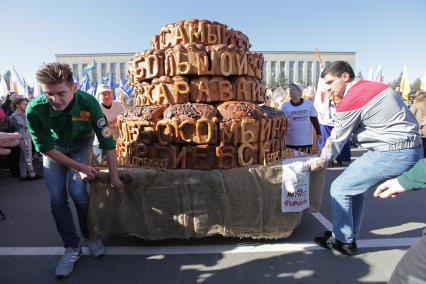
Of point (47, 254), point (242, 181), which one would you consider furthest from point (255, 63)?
point (47, 254)

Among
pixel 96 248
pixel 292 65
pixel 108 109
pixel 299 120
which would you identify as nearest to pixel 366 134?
pixel 299 120

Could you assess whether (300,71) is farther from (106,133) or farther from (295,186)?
(106,133)

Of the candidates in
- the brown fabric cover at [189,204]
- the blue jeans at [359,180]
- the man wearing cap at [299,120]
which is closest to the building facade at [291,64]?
the man wearing cap at [299,120]

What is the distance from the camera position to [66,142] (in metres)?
2.88

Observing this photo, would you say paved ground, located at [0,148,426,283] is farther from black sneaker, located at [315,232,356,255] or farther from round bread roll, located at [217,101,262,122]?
round bread roll, located at [217,101,262,122]

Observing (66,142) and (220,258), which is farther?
(220,258)

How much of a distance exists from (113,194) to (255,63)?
2486 millimetres

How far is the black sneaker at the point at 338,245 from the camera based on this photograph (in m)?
2.96

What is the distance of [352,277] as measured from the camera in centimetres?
261

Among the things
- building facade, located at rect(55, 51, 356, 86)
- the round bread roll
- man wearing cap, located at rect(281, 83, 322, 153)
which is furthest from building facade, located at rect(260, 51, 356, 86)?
the round bread roll

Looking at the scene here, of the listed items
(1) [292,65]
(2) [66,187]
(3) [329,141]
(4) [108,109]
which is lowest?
(2) [66,187]

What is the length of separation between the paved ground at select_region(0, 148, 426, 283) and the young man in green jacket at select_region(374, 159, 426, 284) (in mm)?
1189

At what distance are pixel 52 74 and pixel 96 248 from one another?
1795 millimetres

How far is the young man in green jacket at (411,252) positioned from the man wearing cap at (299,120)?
3231 millimetres
